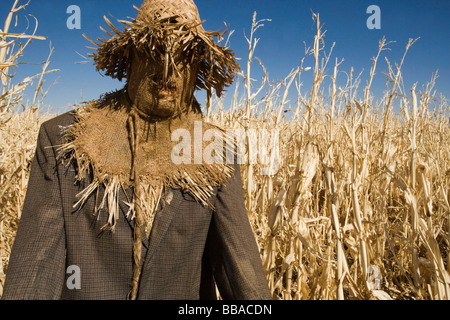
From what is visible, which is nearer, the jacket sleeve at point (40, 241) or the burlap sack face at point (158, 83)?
the jacket sleeve at point (40, 241)

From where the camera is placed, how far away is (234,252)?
1.02 meters

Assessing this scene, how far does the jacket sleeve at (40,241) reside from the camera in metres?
0.88

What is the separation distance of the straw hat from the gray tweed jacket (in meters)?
0.29


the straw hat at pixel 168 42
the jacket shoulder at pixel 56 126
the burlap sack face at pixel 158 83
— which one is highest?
the straw hat at pixel 168 42

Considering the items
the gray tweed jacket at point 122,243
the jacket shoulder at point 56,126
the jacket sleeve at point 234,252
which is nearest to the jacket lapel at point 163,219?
the gray tweed jacket at point 122,243

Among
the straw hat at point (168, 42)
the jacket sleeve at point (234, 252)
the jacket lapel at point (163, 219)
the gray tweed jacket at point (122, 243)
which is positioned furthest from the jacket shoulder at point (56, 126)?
the jacket sleeve at point (234, 252)

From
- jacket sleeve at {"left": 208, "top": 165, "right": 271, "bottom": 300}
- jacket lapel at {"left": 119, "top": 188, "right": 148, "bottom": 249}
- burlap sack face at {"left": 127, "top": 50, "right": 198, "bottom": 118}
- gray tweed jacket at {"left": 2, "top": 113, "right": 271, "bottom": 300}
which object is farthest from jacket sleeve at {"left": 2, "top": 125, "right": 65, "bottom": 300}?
jacket sleeve at {"left": 208, "top": 165, "right": 271, "bottom": 300}

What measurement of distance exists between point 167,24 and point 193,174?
0.52 m

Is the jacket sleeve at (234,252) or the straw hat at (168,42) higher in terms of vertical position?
the straw hat at (168,42)

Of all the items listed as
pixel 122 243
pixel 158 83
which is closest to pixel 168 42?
pixel 158 83

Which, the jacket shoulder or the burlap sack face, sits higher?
the burlap sack face

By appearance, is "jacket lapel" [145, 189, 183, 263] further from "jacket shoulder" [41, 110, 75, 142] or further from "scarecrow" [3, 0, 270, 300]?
"jacket shoulder" [41, 110, 75, 142]

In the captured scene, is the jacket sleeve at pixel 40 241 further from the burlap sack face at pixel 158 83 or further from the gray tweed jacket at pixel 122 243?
the burlap sack face at pixel 158 83

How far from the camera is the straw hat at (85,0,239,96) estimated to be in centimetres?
98
